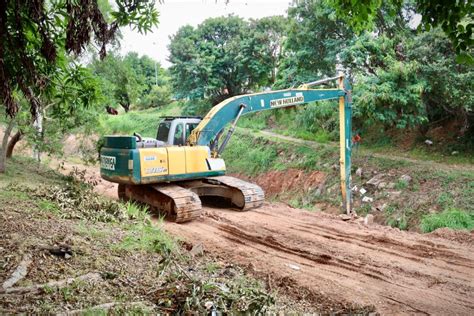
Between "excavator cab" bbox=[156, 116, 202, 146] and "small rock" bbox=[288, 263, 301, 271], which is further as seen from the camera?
"excavator cab" bbox=[156, 116, 202, 146]

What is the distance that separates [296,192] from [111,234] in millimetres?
9377

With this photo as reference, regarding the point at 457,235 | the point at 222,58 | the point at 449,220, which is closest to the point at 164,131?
the point at 457,235

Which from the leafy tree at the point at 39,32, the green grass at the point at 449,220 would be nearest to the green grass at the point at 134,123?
the green grass at the point at 449,220

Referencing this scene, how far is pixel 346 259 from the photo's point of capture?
6.14m

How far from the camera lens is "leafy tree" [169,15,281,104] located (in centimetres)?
2192

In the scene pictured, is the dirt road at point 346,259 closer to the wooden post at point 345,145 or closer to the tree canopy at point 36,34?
the wooden post at point 345,145

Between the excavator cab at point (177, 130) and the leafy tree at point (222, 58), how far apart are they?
42.2ft

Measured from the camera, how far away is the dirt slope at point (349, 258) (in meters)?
4.89

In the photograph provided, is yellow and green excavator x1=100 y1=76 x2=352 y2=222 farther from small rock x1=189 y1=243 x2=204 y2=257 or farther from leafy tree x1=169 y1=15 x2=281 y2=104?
leafy tree x1=169 y1=15 x2=281 y2=104

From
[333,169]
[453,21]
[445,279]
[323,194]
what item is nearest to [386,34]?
[333,169]

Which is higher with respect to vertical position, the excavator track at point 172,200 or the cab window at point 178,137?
the cab window at point 178,137

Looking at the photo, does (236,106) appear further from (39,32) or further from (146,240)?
(39,32)

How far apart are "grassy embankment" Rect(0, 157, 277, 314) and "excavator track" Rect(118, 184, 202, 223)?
0.89m

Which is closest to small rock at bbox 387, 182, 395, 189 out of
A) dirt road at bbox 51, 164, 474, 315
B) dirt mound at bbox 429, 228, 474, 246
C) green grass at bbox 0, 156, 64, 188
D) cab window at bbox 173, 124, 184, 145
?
dirt road at bbox 51, 164, 474, 315
